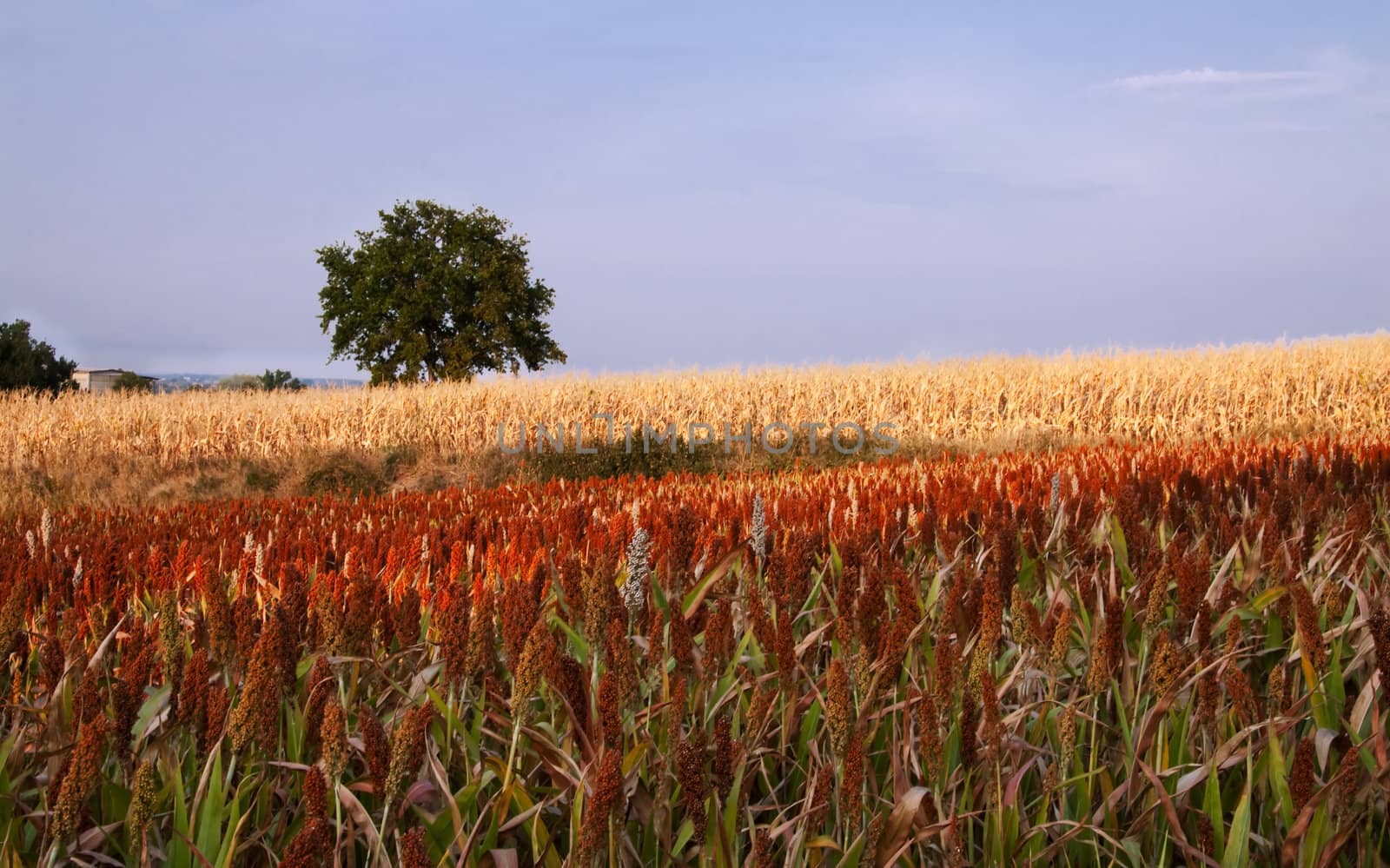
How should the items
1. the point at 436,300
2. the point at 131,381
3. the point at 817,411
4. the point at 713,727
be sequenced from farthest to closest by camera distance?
1. the point at 131,381
2. the point at 436,300
3. the point at 817,411
4. the point at 713,727

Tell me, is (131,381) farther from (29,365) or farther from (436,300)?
(436,300)

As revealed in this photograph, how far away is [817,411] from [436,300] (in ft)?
86.7

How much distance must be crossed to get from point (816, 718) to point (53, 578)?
3.40 m

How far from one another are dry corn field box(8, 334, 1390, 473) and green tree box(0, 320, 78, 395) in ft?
93.8

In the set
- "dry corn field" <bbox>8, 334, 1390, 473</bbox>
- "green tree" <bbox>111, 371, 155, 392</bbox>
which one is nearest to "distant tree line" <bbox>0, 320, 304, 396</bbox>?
"green tree" <bbox>111, 371, 155, 392</bbox>

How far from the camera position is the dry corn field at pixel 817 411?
2052 cm

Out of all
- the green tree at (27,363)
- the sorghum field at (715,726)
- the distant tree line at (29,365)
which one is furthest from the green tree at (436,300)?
the sorghum field at (715,726)

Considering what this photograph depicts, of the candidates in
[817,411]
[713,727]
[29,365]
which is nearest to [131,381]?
[29,365]

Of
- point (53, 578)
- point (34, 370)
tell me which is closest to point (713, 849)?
point (53, 578)

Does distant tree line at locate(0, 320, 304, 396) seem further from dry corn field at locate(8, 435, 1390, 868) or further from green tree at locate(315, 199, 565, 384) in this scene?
dry corn field at locate(8, 435, 1390, 868)

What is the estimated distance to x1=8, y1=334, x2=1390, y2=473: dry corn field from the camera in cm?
2052

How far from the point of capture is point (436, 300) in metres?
43.8

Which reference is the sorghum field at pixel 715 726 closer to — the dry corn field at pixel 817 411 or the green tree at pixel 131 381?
the dry corn field at pixel 817 411

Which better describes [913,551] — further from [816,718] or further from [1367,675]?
[816,718]
